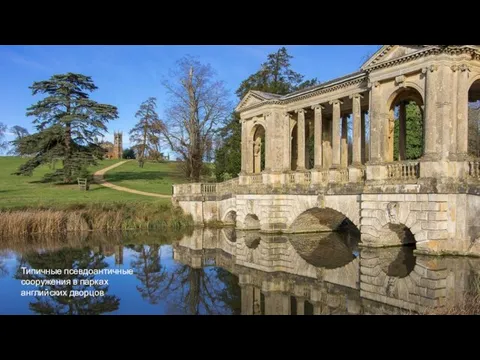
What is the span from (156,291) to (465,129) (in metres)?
11.3

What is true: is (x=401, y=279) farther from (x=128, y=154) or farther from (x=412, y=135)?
(x=128, y=154)

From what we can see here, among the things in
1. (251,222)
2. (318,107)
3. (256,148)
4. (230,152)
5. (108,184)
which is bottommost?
(251,222)

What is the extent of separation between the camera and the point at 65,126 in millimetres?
30250

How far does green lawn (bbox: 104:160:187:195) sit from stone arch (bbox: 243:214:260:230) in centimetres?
1033

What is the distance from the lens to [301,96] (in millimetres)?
20953

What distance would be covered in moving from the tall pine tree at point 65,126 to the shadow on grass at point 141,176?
4.75 metres

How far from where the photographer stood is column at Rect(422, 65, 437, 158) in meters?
13.8

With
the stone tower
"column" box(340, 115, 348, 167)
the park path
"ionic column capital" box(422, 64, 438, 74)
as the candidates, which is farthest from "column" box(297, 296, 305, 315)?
the stone tower

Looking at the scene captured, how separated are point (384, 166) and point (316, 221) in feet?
21.8

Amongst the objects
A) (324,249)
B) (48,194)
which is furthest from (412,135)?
(48,194)
